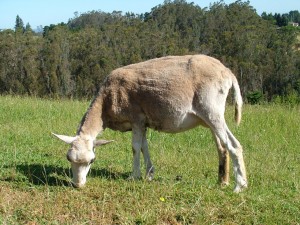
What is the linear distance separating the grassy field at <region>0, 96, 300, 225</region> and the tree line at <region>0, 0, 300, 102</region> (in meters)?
31.4

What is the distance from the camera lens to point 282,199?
20.4ft

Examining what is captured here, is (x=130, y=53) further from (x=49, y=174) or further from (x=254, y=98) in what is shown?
(x=49, y=174)

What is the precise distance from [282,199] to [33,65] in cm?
4463

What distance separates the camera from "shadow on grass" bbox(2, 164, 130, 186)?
A: 6.99m

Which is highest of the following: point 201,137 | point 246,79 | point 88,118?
point 88,118

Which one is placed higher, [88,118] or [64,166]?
[88,118]

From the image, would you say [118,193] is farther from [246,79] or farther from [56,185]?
[246,79]

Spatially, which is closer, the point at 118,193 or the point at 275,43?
Answer: the point at 118,193

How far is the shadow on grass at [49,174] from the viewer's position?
6.99 metres

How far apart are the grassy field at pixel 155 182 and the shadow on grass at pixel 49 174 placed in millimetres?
14

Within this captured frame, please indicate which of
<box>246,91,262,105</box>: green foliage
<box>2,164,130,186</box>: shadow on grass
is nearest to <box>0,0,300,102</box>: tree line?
<box>246,91,262,105</box>: green foliage

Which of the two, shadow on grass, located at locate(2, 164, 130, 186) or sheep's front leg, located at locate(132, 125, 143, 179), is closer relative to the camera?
shadow on grass, located at locate(2, 164, 130, 186)

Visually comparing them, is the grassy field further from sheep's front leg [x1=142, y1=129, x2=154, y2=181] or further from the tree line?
the tree line

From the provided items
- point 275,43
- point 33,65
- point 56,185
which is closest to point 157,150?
point 56,185
